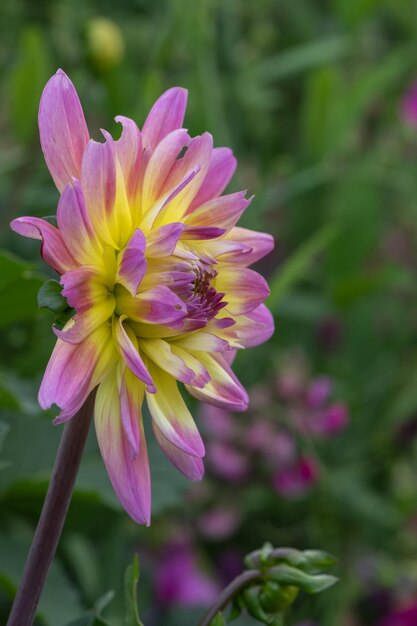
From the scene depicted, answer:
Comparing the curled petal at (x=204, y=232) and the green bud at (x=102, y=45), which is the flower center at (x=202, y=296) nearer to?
the curled petal at (x=204, y=232)

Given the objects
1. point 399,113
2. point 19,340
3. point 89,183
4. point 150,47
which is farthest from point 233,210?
point 399,113

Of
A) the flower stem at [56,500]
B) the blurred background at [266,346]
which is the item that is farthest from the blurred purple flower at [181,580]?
the flower stem at [56,500]

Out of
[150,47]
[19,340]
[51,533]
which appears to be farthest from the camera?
[150,47]

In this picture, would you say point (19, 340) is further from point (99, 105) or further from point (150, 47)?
point (150, 47)

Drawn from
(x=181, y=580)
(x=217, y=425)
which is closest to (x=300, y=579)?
(x=181, y=580)

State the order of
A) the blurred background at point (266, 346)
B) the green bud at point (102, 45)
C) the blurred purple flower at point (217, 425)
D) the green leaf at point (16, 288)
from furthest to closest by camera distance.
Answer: the blurred purple flower at point (217, 425)
the green bud at point (102, 45)
the blurred background at point (266, 346)
the green leaf at point (16, 288)

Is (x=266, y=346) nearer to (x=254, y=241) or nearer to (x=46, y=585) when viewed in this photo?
(x=46, y=585)

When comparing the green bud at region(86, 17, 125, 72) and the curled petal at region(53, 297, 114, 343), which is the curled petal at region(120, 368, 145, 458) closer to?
the curled petal at region(53, 297, 114, 343)
